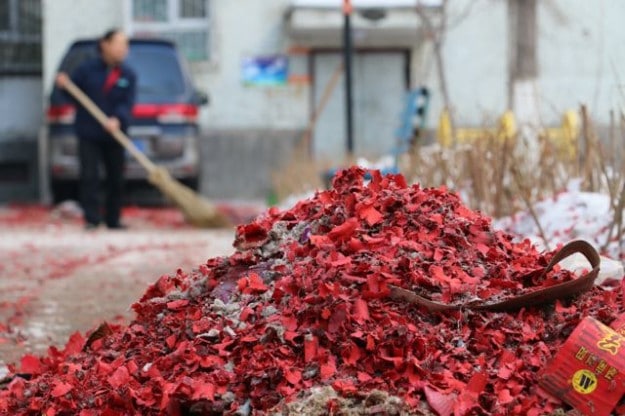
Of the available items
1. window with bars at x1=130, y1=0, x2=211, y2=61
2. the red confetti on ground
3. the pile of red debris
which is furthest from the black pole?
the pile of red debris

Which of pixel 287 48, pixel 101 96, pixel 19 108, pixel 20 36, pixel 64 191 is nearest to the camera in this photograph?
pixel 101 96

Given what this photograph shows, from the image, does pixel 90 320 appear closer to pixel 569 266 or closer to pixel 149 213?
pixel 569 266

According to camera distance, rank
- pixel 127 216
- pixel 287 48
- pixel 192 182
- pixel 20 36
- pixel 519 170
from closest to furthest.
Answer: pixel 519 170
pixel 127 216
pixel 192 182
pixel 287 48
pixel 20 36

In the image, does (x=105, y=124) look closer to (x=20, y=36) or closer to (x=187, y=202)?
(x=187, y=202)

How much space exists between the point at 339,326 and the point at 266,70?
53.0 ft

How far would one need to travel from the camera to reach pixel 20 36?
2016cm

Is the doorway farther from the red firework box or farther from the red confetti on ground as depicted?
the red firework box

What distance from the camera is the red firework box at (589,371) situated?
3404 mm

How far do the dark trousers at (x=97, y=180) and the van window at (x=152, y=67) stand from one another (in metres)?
2.61

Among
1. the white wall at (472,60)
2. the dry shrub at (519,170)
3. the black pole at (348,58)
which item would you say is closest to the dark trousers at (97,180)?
the black pole at (348,58)

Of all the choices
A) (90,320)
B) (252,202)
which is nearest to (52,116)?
(252,202)

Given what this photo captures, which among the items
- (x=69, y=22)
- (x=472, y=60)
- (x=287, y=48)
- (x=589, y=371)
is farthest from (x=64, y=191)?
(x=589, y=371)

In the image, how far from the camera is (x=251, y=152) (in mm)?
19438

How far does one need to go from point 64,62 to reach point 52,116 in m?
1.01
